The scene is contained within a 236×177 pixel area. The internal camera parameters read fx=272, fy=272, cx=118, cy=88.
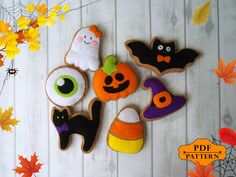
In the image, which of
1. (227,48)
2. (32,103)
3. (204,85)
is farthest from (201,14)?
(32,103)

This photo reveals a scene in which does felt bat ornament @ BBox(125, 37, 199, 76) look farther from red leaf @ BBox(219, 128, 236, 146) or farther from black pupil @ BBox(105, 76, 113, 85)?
red leaf @ BBox(219, 128, 236, 146)

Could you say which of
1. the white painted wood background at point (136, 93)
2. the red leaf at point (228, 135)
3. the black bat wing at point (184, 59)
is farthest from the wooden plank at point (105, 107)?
the red leaf at point (228, 135)

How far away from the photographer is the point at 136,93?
104 cm

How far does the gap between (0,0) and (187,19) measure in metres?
0.82

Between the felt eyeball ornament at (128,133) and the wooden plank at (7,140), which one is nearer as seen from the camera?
the felt eyeball ornament at (128,133)

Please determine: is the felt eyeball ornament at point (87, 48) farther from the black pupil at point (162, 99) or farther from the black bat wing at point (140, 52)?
the black pupil at point (162, 99)

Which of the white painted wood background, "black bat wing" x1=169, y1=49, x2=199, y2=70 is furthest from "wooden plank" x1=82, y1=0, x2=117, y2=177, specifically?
"black bat wing" x1=169, y1=49, x2=199, y2=70

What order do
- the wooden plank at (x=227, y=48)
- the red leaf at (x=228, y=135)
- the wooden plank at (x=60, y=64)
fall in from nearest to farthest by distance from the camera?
the red leaf at (x=228, y=135) → the wooden plank at (x=227, y=48) → the wooden plank at (x=60, y=64)

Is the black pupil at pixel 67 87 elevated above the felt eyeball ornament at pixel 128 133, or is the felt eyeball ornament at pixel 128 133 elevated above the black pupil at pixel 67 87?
the black pupil at pixel 67 87

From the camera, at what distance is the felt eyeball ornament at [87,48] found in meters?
1.04

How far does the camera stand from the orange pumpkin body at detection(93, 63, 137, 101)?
1.01m

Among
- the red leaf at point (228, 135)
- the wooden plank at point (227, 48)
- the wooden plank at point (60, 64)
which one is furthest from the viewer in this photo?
the wooden plank at point (60, 64)

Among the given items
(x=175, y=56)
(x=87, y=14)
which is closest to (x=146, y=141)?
(x=175, y=56)

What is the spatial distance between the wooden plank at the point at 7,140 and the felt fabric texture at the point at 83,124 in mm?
262
